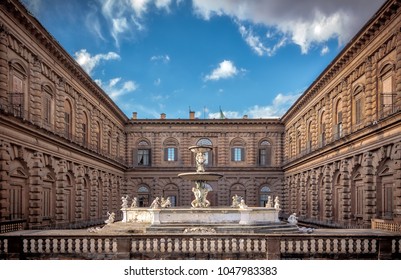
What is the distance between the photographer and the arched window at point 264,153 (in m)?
57.8

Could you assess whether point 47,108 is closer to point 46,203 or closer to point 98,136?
point 46,203

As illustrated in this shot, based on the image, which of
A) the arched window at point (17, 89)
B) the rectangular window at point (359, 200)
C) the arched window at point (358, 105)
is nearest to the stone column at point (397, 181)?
the rectangular window at point (359, 200)

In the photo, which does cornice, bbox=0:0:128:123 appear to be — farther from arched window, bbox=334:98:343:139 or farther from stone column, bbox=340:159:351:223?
stone column, bbox=340:159:351:223

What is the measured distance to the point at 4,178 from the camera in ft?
77.4

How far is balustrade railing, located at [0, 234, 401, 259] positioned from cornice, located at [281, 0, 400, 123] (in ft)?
46.6

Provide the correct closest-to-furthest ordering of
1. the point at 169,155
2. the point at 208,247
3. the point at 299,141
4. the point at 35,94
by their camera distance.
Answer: the point at 208,247 < the point at 35,94 < the point at 299,141 < the point at 169,155

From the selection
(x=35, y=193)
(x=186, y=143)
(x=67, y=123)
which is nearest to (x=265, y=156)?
(x=186, y=143)

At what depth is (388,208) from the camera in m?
27.0

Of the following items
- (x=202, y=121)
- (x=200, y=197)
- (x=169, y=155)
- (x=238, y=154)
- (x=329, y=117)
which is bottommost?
(x=200, y=197)

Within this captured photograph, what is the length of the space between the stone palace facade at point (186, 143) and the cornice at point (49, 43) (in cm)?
11

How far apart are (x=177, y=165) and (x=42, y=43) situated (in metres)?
30.1

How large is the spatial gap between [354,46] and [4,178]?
23.6 meters

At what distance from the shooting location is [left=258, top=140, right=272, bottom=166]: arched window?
57.8m

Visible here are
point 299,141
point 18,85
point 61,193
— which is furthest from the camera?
point 299,141
